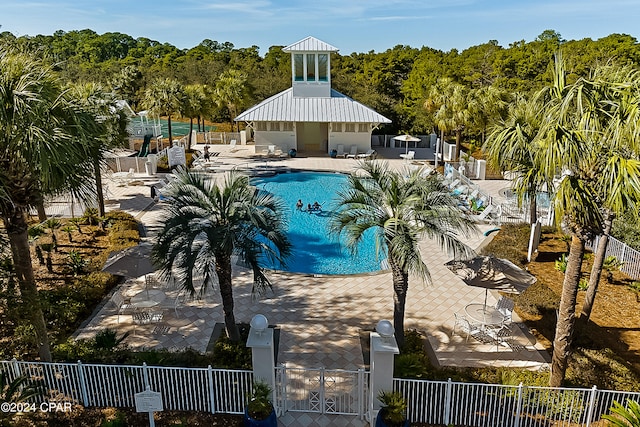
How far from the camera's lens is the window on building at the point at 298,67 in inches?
1184

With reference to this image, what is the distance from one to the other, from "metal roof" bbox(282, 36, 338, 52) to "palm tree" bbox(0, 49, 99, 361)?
936 inches

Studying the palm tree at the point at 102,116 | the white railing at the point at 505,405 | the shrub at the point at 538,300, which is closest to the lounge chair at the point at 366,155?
the palm tree at the point at 102,116

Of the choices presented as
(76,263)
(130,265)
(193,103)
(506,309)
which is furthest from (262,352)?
(193,103)

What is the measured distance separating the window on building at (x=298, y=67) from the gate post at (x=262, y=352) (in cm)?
2559

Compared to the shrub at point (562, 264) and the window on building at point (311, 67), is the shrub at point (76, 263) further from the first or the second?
the window on building at point (311, 67)

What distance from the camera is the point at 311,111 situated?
1154 inches

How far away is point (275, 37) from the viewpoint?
57.7 m

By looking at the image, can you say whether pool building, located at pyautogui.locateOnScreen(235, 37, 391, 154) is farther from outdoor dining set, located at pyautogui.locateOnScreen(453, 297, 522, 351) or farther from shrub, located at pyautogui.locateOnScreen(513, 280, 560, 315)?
outdoor dining set, located at pyautogui.locateOnScreen(453, 297, 522, 351)

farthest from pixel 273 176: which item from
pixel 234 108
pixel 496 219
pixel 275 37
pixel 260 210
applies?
pixel 275 37

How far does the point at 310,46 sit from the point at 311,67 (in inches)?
53.3

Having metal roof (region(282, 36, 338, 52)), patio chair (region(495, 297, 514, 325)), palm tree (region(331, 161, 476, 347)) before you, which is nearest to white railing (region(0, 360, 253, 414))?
palm tree (region(331, 161, 476, 347))

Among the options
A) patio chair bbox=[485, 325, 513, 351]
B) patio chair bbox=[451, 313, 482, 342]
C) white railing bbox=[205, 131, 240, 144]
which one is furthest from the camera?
white railing bbox=[205, 131, 240, 144]

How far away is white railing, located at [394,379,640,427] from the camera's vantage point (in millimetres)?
7250

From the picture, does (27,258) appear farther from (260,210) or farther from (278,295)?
(278,295)
